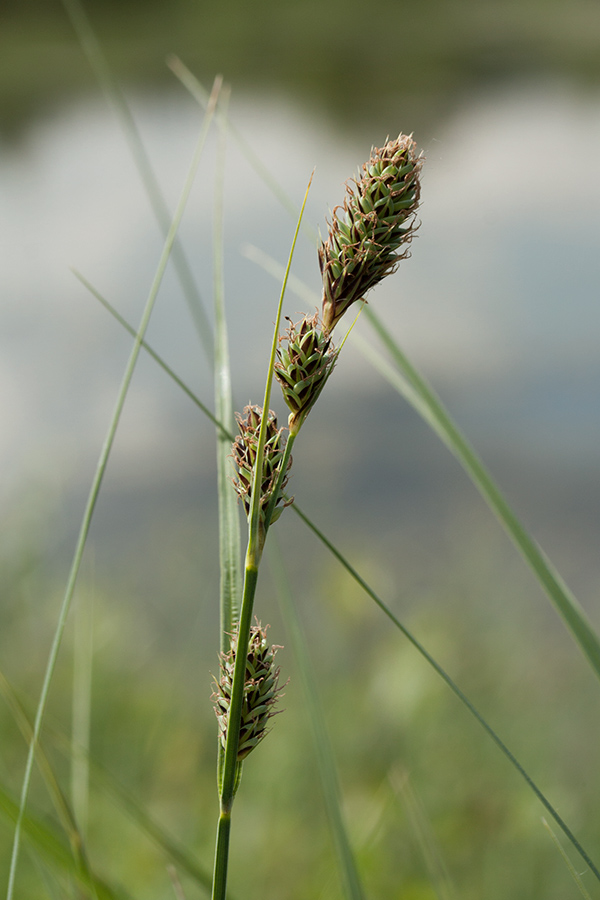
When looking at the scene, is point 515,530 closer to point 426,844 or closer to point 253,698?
point 253,698

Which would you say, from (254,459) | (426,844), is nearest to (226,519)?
(254,459)

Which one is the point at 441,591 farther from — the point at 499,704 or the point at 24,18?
the point at 24,18

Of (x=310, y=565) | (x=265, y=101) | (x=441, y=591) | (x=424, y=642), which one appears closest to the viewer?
(x=424, y=642)

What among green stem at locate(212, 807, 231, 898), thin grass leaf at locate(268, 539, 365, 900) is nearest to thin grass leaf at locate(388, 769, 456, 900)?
thin grass leaf at locate(268, 539, 365, 900)

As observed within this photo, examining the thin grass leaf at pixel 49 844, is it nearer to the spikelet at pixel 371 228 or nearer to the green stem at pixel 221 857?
the green stem at pixel 221 857

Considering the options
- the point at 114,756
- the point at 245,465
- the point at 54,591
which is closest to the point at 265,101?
the point at 54,591
